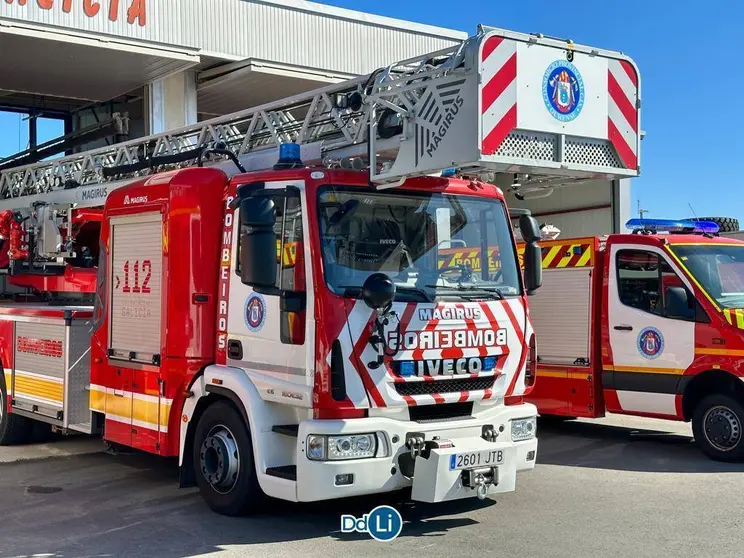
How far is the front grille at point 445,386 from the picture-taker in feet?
18.2

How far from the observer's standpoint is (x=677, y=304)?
841 centimetres

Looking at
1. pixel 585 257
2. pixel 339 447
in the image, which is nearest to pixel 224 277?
pixel 339 447

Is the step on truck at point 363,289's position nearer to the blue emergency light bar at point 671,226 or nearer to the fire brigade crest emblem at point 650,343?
the fire brigade crest emblem at point 650,343

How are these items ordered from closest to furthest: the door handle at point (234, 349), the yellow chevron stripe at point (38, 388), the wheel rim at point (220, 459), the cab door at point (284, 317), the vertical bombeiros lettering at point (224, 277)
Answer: the cab door at point (284, 317)
the wheel rim at point (220, 459)
the door handle at point (234, 349)
the vertical bombeiros lettering at point (224, 277)
the yellow chevron stripe at point (38, 388)

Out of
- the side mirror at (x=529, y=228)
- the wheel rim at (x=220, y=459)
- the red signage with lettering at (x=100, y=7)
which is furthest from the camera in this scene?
the red signage with lettering at (x=100, y=7)

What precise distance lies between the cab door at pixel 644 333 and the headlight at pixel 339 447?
4.29 metres

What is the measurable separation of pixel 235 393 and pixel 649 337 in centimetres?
465

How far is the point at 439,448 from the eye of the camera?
5512 mm

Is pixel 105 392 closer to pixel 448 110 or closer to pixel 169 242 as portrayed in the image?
pixel 169 242

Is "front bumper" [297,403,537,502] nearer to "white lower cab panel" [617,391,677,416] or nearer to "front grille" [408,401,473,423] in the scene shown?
"front grille" [408,401,473,423]

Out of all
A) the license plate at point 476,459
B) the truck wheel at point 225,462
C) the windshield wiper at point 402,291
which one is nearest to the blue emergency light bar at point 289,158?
the windshield wiper at point 402,291

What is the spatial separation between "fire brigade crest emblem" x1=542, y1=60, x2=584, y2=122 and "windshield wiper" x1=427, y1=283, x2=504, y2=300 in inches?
50.5

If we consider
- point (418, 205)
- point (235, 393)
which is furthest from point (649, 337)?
point (235, 393)

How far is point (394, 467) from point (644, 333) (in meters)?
4.24
